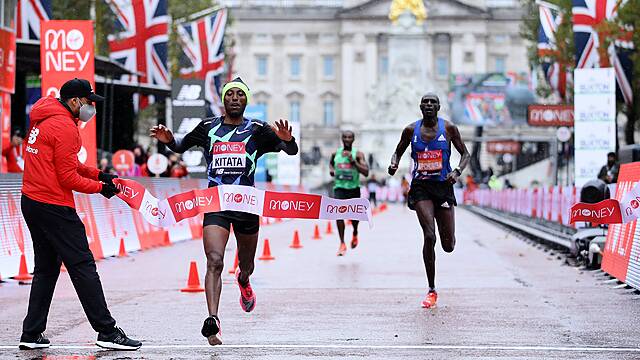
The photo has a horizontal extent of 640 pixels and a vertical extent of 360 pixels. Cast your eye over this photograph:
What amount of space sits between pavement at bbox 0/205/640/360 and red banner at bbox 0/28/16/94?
13.7ft

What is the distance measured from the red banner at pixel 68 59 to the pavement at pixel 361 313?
2.06 m

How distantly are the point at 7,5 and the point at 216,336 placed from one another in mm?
15860

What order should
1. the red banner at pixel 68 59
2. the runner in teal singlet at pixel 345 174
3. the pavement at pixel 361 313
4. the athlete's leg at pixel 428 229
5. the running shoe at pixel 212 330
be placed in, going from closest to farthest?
the running shoe at pixel 212 330
the pavement at pixel 361 313
the athlete's leg at pixel 428 229
the runner in teal singlet at pixel 345 174
the red banner at pixel 68 59

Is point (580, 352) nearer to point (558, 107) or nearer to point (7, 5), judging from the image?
point (7, 5)

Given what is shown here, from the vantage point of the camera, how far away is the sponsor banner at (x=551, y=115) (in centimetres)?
3884

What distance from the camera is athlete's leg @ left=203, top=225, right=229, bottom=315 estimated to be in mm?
9547

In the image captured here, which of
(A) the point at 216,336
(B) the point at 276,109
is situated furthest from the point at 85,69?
(B) the point at 276,109

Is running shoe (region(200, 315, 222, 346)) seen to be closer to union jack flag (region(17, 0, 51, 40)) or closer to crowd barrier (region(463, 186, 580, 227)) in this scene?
crowd barrier (region(463, 186, 580, 227))

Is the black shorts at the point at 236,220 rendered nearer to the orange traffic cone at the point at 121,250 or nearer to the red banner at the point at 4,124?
the orange traffic cone at the point at 121,250

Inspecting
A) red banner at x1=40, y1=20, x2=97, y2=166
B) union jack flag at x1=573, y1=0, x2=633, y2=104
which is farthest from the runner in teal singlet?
union jack flag at x1=573, y1=0, x2=633, y2=104

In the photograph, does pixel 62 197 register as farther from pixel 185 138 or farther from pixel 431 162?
pixel 431 162

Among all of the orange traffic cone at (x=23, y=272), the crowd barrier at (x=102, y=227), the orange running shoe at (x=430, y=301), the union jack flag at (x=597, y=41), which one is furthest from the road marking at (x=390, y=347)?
→ the union jack flag at (x=597, y=41)

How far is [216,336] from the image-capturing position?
923 centimetres

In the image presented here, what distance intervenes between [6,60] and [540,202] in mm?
15627
